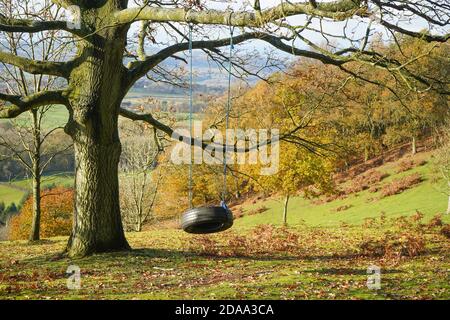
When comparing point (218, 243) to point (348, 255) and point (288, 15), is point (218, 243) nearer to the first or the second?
point (348, 255)

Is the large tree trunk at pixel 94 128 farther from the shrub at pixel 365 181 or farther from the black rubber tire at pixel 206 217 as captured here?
the shrub at pixel 365 181

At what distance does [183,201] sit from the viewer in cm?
4478

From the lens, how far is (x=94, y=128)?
9844mm

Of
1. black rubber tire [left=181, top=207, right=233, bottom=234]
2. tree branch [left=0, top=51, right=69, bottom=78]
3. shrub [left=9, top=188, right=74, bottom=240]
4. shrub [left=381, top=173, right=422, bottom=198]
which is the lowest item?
shrub [left=9, top=188, right=74, bottom=240]

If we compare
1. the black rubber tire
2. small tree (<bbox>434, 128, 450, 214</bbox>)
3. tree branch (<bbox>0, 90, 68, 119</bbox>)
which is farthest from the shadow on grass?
small tree (<bbox>434, 128, 450, 214</bbox>)

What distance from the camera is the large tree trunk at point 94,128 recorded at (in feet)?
32.2

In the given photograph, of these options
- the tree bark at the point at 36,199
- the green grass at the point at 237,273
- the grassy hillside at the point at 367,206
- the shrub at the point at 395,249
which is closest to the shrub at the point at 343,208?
the grassy hillside at the point at 367,206

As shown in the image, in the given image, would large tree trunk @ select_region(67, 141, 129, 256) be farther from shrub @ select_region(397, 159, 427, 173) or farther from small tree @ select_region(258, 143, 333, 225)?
shrub @ select_region(397, 159, 427, 173)

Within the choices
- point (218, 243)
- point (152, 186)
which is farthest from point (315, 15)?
point (152, 186)

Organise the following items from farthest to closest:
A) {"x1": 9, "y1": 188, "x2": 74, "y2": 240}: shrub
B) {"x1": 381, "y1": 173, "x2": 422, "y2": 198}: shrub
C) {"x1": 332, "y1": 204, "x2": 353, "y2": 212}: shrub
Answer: {"x1": 9, "y1": 188, "x2": 74, "y2": 240}: shrub → {"x1": 332, "y1": 204, "x2": 353, "y2": 212}: shrub → {"x1": 381, "y1": 173, "x2": 422, "y2": 198}: shrub

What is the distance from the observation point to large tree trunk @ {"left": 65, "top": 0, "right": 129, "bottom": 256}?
9805 mm

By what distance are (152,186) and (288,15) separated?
37.9 metres

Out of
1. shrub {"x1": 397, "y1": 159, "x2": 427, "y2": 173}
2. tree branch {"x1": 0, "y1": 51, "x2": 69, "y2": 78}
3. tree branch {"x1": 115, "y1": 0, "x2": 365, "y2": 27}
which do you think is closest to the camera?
tree branch {"x1": 115, "y1": 0, "x2": 365, "y2": 27}

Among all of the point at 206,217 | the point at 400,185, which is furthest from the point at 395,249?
the point at 400,185
